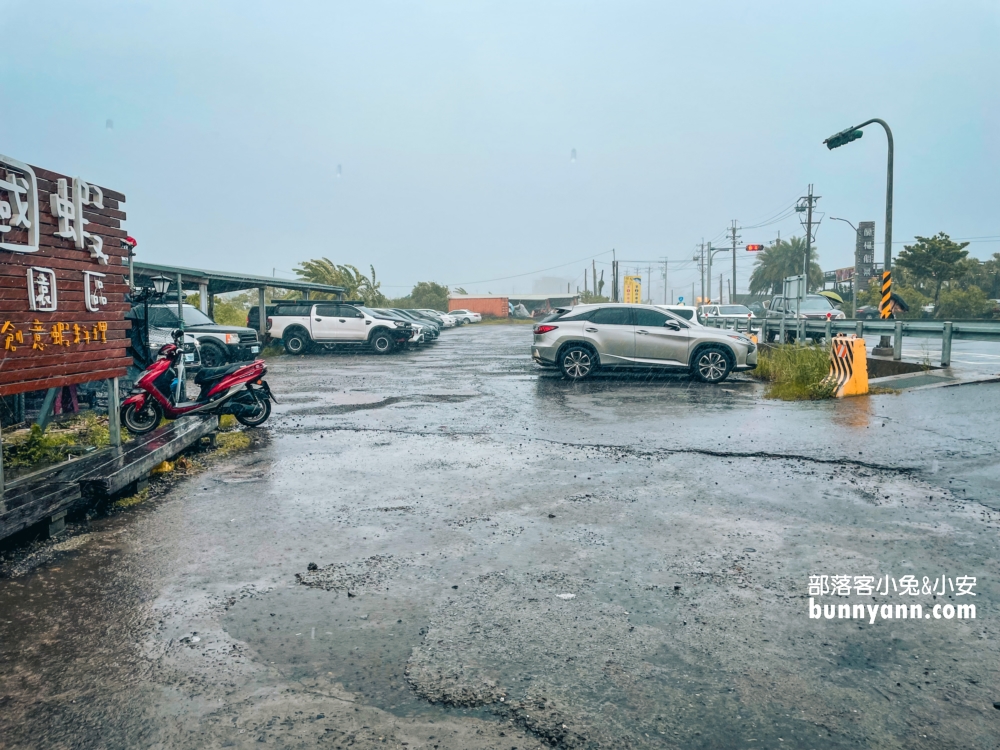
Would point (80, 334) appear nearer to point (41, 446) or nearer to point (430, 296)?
point (41, 446)

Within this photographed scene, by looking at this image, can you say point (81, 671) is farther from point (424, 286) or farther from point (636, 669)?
point (424, 286)

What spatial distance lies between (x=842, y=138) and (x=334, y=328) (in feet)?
55.8

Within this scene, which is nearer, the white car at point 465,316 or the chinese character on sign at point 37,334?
the chinese character on sign at point 37,334

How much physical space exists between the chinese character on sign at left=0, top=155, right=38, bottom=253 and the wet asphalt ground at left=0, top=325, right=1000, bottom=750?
87.9 inches

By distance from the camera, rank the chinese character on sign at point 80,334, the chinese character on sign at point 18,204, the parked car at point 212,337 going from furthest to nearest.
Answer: the parked car at point 212,337
the chinese character on sign at point 80,334
the chinese character on sign at point 18,204

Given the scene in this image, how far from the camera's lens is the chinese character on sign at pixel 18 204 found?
18.3 ft

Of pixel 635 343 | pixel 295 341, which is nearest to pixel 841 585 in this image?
pixel 635 343

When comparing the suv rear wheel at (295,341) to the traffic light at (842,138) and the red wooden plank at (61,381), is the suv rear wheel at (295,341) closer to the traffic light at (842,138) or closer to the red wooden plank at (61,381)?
the traffic light at (842,138)

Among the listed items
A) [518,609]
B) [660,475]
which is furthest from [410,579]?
[660,475]

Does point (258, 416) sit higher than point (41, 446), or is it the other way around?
point (41, 446)

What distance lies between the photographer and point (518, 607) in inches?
163

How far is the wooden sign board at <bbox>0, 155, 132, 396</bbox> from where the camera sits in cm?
570

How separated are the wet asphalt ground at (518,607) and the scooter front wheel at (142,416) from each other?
2033 mm

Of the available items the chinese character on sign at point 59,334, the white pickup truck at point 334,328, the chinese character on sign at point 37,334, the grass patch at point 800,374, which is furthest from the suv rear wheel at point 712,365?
the white pickup truck at point 334,328
